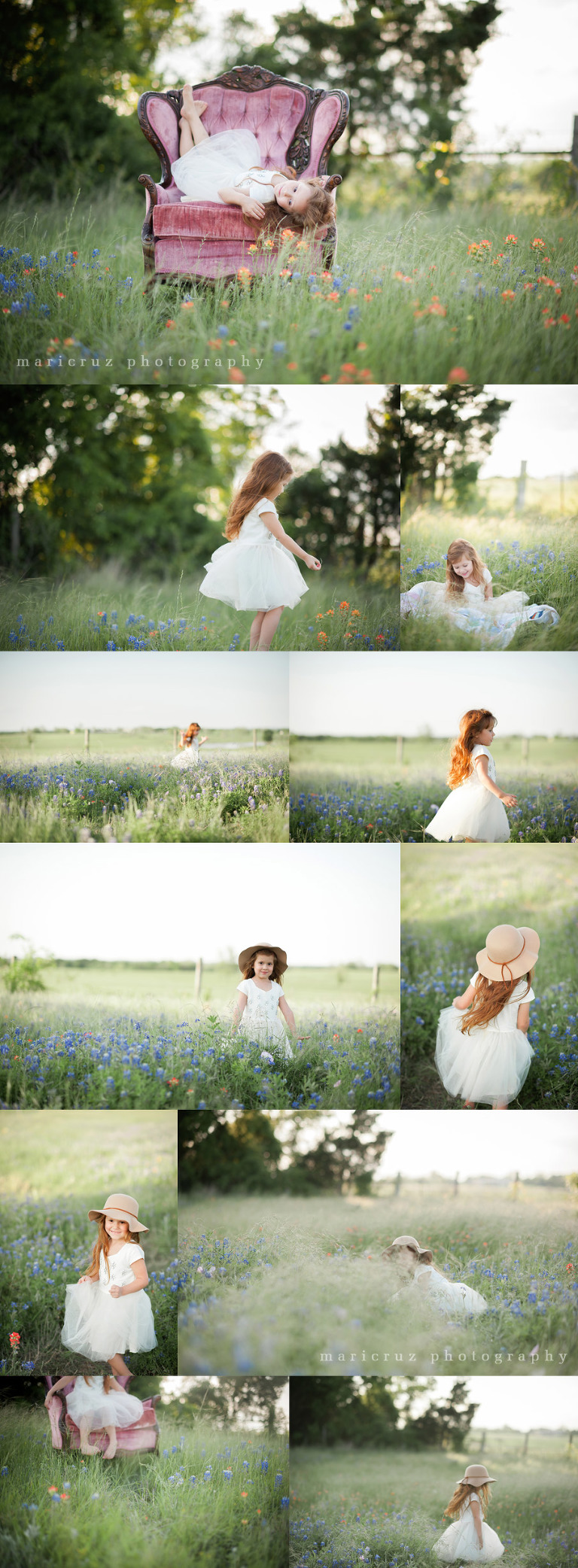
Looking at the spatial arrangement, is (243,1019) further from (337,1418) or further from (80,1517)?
(80,1517)

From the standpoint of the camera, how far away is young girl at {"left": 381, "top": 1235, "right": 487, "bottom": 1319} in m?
3.38

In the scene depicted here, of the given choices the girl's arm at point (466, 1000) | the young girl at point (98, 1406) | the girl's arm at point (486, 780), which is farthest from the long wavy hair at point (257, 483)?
the young girl at point (98, 1406)

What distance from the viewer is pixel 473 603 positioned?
11.5ft

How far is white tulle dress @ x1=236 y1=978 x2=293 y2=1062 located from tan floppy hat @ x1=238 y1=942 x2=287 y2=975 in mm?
53

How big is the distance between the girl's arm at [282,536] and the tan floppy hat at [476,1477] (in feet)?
8.96

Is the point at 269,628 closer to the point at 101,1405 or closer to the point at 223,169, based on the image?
the point at 223,169

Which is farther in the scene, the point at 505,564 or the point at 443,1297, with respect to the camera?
the point at 505,564

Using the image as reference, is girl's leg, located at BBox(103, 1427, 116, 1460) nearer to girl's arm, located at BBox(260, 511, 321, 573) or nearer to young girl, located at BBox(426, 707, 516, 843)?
young girl, located at BBox(426, 707, 516, 843)

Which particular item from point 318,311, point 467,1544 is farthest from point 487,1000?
point 318,311

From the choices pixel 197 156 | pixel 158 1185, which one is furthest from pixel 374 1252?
pixel 197 156

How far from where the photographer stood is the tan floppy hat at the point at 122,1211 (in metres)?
3.39

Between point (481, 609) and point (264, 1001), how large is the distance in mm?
1379

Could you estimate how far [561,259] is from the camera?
11.7 feet

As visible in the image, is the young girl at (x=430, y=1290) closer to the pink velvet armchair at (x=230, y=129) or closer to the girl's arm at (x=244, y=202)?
the pink velvet armchair at (x=230, y=129)
